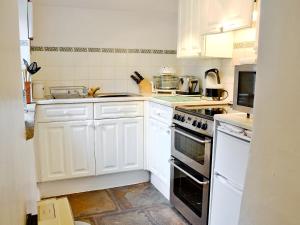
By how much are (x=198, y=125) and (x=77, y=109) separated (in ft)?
4.16

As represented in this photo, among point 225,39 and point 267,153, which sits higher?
point 225,39

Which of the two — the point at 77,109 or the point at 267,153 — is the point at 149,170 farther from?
the point at 267,153

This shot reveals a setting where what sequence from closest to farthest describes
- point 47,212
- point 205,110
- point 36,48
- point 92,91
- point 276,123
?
point 276,123, point 47,212, point 205,110, point 36,48, point 92,91

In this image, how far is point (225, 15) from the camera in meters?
2.27

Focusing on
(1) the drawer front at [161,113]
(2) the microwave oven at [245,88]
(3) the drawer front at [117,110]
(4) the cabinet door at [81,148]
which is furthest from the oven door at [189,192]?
(4) the cabinet door at [81,148]

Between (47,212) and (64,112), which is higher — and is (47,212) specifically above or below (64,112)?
below

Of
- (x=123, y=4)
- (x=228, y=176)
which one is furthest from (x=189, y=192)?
(x=123, y=4)

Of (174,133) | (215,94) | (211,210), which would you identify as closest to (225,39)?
(215,94)

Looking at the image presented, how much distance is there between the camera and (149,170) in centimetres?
304

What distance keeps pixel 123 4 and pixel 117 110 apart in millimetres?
1223

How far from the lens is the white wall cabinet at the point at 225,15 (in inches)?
79.8

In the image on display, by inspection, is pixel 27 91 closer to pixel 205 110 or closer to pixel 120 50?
pixel 120 50

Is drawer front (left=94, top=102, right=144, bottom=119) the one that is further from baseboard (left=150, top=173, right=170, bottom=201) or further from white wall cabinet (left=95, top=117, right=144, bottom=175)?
baseboard (left=150, top=173, right=170, bottom=201)

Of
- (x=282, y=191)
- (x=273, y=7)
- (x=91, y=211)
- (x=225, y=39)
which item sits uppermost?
(x=225, y=39)
